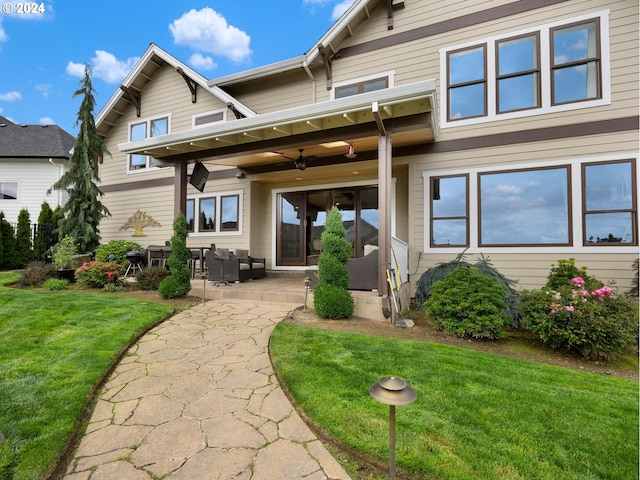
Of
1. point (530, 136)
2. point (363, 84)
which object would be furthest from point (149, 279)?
point (530, 136)

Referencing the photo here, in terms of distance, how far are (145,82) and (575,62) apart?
11969 mm

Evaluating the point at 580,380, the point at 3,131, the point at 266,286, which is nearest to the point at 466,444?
the point at 580,380

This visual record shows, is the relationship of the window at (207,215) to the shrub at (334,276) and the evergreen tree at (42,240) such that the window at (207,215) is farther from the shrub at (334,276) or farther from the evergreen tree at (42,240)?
the evergreen tree at (42,240)

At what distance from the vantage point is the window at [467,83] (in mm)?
7043

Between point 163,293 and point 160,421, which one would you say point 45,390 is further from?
Answer: point 163,293

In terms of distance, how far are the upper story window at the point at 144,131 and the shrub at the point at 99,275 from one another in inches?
173

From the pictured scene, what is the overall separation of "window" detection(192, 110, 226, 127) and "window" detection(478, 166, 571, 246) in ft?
24.0

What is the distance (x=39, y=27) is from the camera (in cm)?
1412

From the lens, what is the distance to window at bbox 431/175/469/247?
702 cm

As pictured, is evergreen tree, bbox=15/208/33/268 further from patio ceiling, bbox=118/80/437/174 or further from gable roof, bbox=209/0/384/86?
gable roof, bbox=209/0/384/86

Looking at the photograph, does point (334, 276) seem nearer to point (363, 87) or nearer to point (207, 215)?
point (363, 87)

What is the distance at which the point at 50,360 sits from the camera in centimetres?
340

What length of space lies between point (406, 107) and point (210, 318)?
175 inches

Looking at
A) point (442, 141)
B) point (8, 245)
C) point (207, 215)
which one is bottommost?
point (8, 245)
